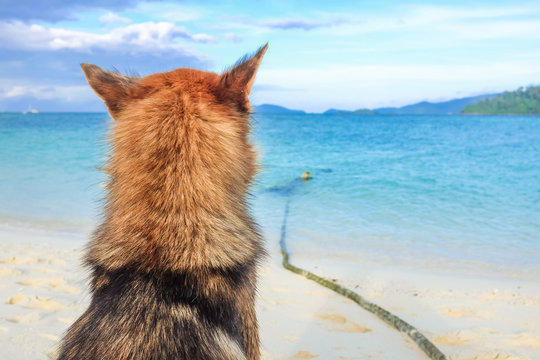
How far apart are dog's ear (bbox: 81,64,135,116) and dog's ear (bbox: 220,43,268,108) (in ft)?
1.59

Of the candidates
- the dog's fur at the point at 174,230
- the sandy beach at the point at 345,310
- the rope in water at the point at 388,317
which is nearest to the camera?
the dog's fur at the point at 174,230

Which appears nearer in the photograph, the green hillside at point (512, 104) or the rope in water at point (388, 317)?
the rope in water at point (388, 317)

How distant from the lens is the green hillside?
116312 mm

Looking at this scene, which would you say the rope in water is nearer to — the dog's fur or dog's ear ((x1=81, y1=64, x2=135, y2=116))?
the dog's fur

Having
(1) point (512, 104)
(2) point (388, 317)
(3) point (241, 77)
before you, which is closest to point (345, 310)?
(2) point (388, 317)

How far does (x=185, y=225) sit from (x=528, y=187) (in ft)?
52.0

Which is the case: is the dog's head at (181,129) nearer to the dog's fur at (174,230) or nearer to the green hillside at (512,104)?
the dog's fur at (174,230)

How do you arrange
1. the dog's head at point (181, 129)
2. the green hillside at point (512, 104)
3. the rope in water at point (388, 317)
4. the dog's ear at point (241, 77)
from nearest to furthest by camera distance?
1. the dog's head at point (181, 129)
2. the dog's ear at point (241, 77)
3. the rope in water at point (388, 317)
4. the green hillside at point (512, 104)

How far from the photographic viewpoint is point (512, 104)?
123 m

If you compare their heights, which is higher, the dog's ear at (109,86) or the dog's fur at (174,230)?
the dog's ear at (109,86)

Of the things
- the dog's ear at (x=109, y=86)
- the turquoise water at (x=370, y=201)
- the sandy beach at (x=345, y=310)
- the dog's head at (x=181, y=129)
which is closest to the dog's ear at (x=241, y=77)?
the dog's head at (x=181, y=129)

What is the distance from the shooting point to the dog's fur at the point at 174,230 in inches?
72.2

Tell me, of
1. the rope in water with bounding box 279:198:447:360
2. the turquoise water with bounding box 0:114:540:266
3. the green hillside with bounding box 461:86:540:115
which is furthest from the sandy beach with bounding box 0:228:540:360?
the green hillside with bounding box 461:86:540:115

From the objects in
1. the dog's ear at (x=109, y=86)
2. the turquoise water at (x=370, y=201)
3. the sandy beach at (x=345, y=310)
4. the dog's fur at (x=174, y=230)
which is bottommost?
the turquoise water at (x=370, y=201)
